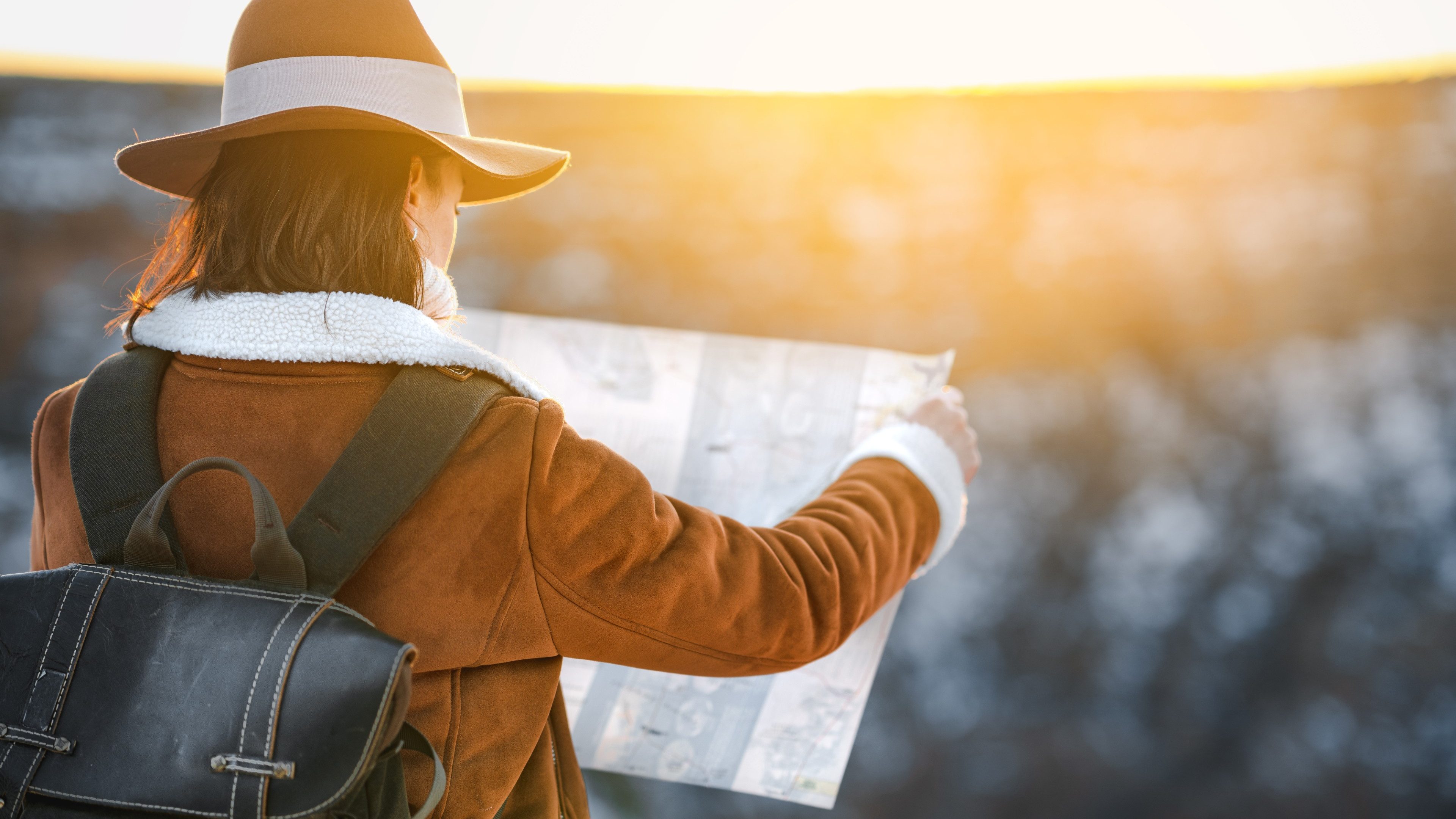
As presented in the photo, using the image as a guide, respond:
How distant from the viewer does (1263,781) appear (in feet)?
A: 4.30

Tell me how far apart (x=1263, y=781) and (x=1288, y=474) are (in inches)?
16.8

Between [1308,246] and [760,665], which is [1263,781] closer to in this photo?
[1308,246]

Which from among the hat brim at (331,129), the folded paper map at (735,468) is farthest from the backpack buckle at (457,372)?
the folded paper map at (735,468)

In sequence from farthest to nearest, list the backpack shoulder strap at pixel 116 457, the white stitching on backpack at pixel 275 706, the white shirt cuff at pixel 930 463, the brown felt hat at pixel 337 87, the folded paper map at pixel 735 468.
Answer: the folded paper map at pixel 735 468, the white shirt cuff at pixel 930 463, the brown felt hat at pixel 337 87, the backpack shoulder strap at pixel 116 457, the white stitching on backpack at pixel 275 706

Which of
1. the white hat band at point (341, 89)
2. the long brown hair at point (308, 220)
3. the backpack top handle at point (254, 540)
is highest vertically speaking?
the white hat band at point (341, 89)

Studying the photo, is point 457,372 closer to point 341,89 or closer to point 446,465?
point 446,465

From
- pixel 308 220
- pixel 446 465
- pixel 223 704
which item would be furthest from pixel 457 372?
pixel 223 704

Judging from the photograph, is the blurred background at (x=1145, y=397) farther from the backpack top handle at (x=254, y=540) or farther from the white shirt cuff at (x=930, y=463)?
the backpack top handle at (x=254, y=540)

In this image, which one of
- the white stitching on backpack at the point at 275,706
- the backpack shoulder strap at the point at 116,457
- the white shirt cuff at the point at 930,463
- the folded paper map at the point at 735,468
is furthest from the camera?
the folded paper map at the point at 735,468

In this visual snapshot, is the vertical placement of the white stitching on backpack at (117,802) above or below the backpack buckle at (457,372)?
below

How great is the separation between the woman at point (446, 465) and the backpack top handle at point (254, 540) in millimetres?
51

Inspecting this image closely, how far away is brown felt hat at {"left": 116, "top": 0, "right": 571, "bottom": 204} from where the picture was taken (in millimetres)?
827

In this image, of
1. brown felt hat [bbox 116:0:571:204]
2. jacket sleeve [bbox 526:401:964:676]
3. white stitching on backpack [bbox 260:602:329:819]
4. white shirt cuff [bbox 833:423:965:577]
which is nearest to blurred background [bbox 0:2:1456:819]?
white shirt cuff [bbox 833:423:965:577]

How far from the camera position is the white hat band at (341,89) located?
84 cm
